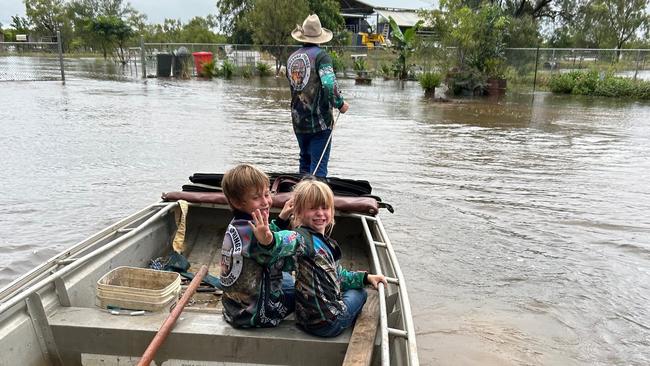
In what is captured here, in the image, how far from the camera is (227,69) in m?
27.8

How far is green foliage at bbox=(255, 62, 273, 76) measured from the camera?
28.6m

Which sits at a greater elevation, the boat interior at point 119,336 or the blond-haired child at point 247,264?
the blond-haired child at point 247,264

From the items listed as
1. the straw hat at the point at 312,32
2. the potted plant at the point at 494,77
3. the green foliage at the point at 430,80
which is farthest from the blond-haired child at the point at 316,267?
the potted plant at the point at 494,77

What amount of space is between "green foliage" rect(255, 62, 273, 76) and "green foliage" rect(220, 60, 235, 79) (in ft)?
4.84

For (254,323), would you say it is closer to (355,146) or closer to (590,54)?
(355,146)

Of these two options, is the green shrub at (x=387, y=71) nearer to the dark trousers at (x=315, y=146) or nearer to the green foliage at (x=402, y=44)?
the green foliage at (x=402, y=44)

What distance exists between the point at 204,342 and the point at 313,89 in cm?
325

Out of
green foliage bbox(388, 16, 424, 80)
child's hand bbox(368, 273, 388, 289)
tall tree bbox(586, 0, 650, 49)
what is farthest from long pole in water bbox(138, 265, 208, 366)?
tall tree bbox(586, 0, 650, 49)

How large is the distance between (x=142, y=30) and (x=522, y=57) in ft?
112

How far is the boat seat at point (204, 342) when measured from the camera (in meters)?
2.75

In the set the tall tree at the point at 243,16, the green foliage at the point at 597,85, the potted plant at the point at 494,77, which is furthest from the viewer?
the tall tree at the point at 243,16

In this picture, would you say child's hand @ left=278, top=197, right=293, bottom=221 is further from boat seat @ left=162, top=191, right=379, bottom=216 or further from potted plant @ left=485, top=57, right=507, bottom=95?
potted plant @ left=485, top=57, right=507, bottom=95

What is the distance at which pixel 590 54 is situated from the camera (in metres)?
23.8

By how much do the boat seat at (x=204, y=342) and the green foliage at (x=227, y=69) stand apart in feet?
84.8
